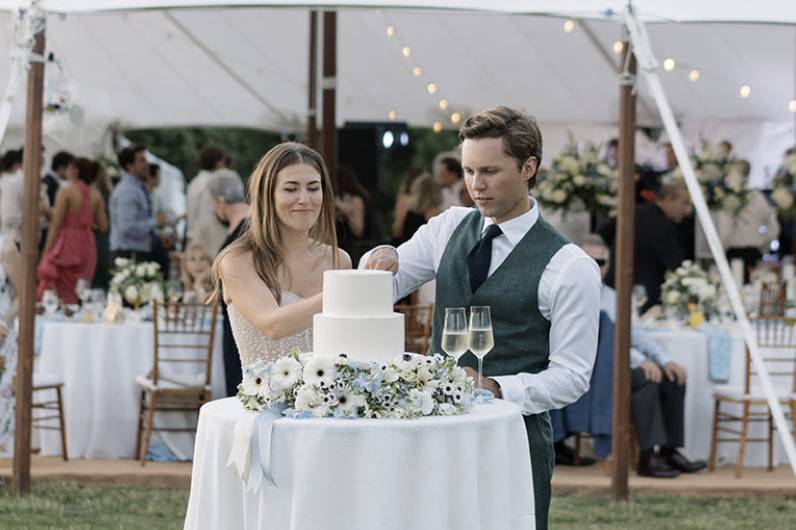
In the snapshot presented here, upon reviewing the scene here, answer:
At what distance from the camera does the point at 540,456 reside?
12.5 feet

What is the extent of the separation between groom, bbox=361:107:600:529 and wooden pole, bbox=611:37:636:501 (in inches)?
130

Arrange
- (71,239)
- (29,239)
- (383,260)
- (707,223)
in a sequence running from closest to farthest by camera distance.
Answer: (383,260)
(707,223)
(29,239)
(71,239)

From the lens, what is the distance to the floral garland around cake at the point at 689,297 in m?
8.73

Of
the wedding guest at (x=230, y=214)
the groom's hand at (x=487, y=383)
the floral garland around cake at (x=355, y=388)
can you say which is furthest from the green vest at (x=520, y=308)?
the wedding guest at (x=230, y=214)

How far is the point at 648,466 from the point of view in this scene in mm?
7980

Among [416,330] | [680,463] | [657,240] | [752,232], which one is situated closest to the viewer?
[680,463]

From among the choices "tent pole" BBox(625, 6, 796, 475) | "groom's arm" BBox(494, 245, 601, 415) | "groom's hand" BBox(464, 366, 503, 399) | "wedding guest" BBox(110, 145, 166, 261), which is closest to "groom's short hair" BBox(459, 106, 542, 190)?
"groom's arm" BBox(494, 245, 601, 415)

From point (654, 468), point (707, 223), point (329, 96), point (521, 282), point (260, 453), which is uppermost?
point (329, 96)

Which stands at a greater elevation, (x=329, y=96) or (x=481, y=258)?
(x=329, y=96)

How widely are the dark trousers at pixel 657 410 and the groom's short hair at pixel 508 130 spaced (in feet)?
14.8

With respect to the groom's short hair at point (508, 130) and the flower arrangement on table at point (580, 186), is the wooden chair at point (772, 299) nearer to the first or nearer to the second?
the flower arrangement on table at point (580, 186)

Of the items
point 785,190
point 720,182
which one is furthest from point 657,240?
point 785,190

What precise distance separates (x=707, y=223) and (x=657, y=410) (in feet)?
7.44

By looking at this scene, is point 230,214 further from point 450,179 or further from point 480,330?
point 450,179
